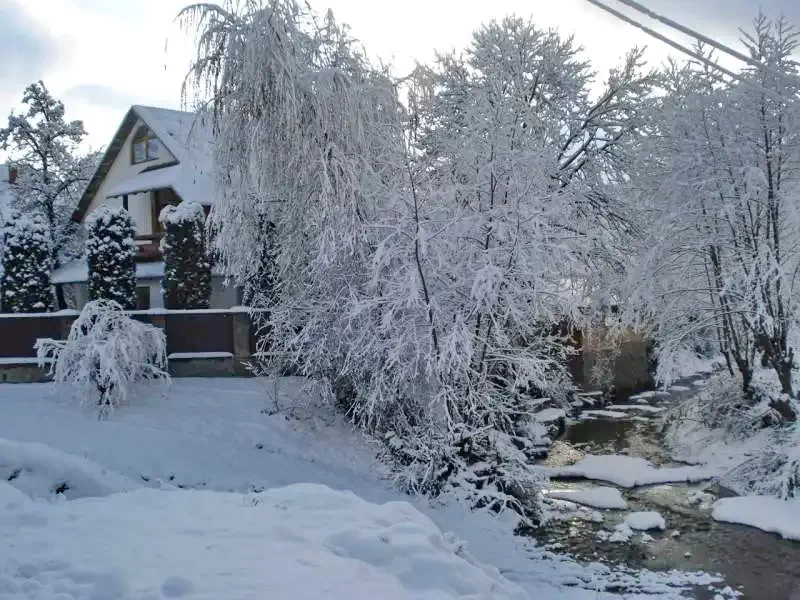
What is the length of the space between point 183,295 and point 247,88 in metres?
5.67

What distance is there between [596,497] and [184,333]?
838 cm

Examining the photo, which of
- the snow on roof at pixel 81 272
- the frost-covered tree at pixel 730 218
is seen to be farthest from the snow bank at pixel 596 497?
the snow on roof at pixel 81 272

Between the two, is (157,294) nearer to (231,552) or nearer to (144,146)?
(144,146)

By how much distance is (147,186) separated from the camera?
22.7 metres

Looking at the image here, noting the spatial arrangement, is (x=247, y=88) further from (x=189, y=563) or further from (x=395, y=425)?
(x=189, y=563)

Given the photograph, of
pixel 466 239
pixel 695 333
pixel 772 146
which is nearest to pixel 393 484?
pixel 466 239

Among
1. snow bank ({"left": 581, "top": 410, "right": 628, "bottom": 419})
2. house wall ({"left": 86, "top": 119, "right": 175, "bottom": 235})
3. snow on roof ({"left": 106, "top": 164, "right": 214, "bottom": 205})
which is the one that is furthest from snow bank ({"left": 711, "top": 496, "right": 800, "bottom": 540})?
house wall ({"left": 86, "top": 119, "right": 175, "bottom": 235})

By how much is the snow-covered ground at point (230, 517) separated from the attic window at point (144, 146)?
48.0 ft

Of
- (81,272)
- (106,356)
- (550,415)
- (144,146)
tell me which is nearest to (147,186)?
(81,272)

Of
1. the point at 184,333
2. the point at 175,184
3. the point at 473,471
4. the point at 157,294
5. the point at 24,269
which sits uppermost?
the point at 175,184

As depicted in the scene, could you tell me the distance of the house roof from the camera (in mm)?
21578

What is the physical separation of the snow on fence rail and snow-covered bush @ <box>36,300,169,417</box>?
1.24m

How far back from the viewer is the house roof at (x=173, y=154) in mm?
21578

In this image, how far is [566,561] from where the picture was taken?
8.84 m
